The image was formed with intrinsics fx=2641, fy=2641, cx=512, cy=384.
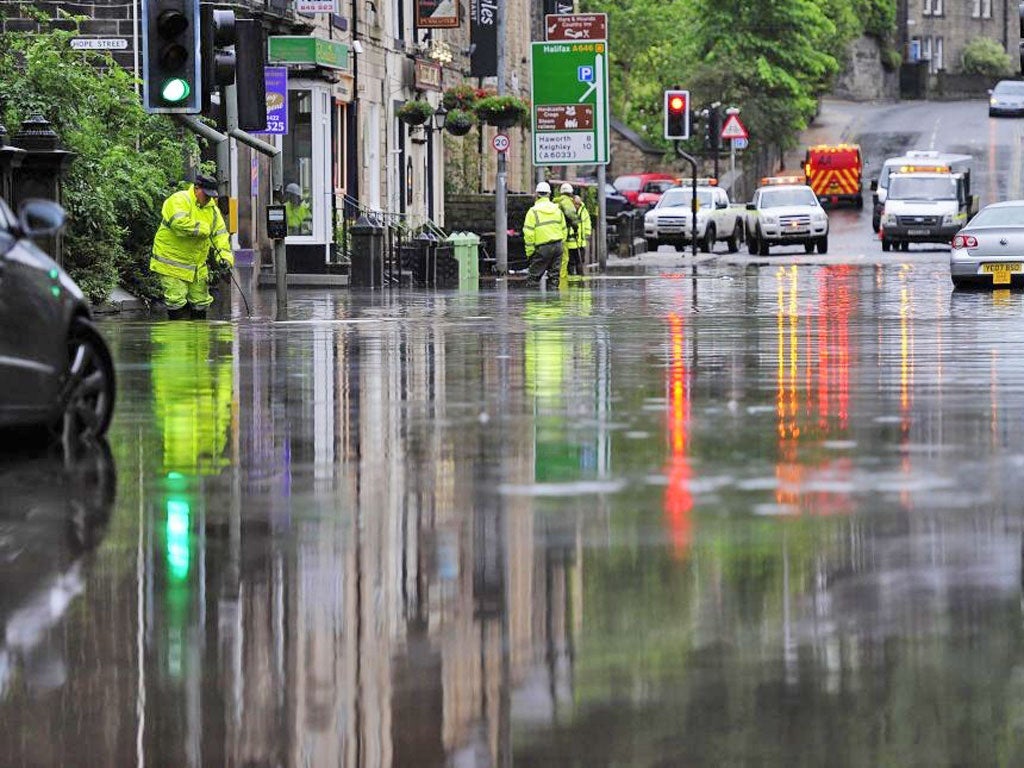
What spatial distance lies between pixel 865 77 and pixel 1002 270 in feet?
332

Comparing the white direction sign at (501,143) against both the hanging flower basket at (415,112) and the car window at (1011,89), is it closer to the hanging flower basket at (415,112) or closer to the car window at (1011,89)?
the hanging flower basket at (415,112)

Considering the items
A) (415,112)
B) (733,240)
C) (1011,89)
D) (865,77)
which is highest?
(865,77)

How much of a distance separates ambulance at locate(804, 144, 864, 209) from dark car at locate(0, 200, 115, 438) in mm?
75522

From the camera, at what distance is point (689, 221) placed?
63.2m

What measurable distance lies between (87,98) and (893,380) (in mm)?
15305

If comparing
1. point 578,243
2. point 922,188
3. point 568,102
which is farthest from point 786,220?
point 578,243

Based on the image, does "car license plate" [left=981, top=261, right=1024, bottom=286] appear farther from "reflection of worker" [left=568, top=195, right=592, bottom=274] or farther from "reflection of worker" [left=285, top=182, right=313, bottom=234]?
"reflection of worker" [left=285, top=182, right=313, bottom=234]

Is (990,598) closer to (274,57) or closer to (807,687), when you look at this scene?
(807,687)

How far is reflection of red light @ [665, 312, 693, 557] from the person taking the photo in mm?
9016

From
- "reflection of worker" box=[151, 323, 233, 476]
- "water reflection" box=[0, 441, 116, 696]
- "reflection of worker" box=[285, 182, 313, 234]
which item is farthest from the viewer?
"reflection of worker" box=[285, 182, 313, 234]

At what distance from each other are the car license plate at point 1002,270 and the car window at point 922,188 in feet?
83.8

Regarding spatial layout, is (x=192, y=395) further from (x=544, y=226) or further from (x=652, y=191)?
(x=652, y=191)

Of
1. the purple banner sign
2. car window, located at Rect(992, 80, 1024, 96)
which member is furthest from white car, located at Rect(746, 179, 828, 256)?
car window, located at Rect(992, 80, 1024, 96)

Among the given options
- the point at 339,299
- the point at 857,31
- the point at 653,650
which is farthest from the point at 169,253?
the point at 857,31
